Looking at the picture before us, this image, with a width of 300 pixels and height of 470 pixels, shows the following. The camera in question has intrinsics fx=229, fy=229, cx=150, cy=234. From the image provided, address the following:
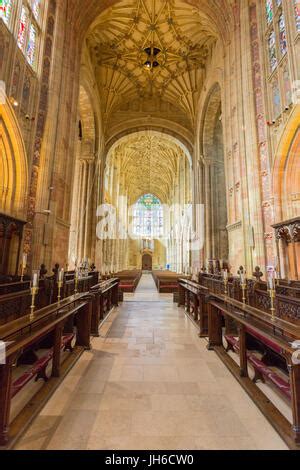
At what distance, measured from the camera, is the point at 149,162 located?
33.6 meters

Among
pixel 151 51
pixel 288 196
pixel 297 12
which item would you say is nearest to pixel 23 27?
pixel 297 12

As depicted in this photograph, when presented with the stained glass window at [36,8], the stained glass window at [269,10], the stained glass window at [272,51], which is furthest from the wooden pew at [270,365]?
the stained glass window at [36,8]

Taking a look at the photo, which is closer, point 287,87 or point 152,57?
point 287,87

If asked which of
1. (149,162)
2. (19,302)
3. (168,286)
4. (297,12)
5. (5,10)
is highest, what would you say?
(149,162)

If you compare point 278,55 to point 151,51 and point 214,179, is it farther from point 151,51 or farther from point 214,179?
point 151,51

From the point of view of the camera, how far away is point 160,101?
767 inches

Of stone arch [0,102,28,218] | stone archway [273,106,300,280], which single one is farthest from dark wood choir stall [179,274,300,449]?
stone arch [0,102,28,218]

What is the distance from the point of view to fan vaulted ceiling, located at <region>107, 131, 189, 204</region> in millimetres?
26206

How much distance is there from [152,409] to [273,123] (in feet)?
27.8

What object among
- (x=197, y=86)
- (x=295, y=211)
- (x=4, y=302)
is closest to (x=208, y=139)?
(x=197, y=86)

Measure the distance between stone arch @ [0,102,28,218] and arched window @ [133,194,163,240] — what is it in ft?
117

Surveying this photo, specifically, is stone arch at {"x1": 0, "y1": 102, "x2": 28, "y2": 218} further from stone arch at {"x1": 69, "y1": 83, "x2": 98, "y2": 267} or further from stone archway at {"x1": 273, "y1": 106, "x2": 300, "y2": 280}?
stone arch at {"x1": 69, "y1": 83, "x2": 98, "y2": 267}

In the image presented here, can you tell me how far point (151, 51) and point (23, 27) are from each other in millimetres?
10922
